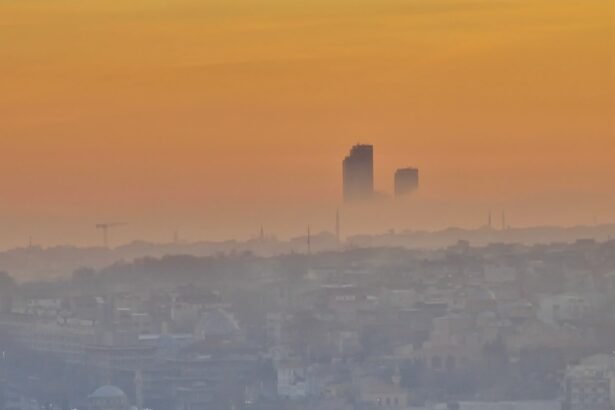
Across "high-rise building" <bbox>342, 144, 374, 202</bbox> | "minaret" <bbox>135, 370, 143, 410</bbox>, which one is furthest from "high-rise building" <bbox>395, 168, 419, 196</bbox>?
"minaret" <bbox>135, 370, 143, 410</bbox>

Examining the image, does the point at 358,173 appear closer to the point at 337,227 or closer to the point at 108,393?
the point at 337,227

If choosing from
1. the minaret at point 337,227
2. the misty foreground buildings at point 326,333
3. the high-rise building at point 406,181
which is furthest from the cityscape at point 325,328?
the high-rise building at point 406,181

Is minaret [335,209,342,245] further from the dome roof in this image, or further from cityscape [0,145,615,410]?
the dome roof

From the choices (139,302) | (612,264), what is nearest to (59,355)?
(139,302)

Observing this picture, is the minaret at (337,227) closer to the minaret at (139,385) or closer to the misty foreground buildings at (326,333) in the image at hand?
the misty foreground buildings at (326,333)

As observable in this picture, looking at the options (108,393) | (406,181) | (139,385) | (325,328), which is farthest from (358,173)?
(139,385)

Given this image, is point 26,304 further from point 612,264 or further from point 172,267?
point 612,264
